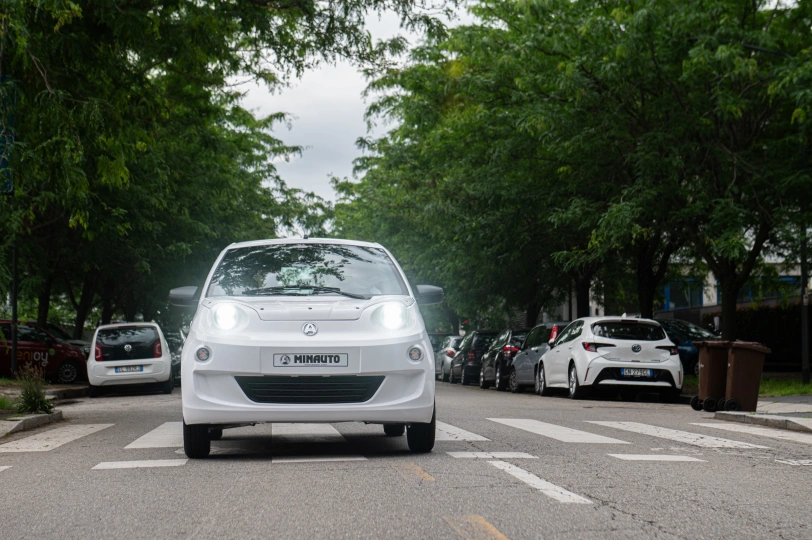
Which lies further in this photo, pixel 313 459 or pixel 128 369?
pixel 128 369

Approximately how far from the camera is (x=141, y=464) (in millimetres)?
8297

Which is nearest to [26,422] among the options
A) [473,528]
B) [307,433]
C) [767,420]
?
[307,433]

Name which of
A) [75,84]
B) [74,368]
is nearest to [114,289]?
[74,368]

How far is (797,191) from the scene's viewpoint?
1950 centimetres

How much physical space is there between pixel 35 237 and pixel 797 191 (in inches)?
701

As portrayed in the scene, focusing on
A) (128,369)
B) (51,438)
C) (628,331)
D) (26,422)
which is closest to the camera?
(51,438)

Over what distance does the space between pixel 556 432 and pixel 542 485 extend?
168 inches

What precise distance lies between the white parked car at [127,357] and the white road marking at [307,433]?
11948mm

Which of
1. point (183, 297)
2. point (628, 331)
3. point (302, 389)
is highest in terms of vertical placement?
point (183, 297)

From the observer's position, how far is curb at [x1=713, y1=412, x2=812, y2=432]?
12539mm

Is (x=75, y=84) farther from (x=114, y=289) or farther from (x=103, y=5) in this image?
(x=114, y=289)

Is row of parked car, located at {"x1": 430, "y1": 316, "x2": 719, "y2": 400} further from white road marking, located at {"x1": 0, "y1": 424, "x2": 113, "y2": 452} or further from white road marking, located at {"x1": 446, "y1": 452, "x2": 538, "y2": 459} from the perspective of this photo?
white road marking, located at {"x1": 446, "y1": 452, "x2": 538, "y2": 459}

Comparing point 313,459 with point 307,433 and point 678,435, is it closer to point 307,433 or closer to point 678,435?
point 307,433

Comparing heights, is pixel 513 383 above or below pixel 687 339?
below
